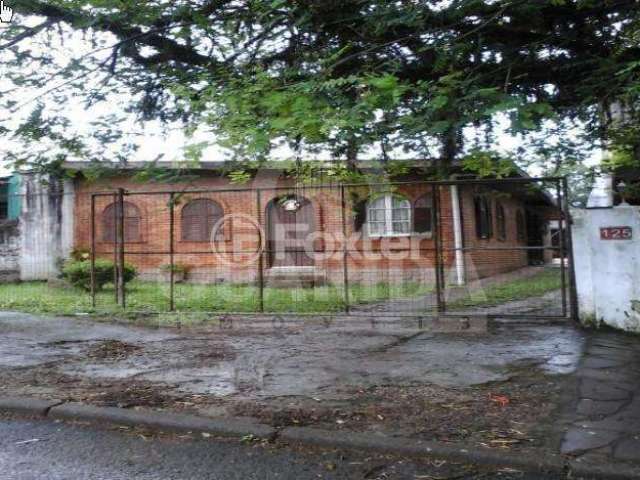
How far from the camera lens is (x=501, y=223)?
2069 cm

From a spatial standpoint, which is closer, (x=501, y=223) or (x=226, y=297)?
(x=226, y=297)

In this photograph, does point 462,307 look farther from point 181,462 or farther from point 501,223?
point 501,223

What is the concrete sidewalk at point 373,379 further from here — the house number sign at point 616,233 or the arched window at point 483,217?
the arched window at point 483,217

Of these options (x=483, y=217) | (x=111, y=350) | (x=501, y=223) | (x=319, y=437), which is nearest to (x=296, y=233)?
(x=483, y=217)

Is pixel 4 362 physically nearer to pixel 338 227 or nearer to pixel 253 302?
pixel 253 302

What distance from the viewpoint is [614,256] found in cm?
770

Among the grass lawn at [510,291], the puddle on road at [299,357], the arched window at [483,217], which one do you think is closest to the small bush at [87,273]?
the puddle on road at [299,357]

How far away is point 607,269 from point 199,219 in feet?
37.2

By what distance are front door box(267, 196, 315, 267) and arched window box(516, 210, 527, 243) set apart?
11.9 m

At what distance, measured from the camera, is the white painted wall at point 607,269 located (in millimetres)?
7555

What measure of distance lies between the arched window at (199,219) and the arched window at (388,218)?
14.1 ft

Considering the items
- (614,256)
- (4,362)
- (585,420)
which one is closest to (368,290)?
(614,256)

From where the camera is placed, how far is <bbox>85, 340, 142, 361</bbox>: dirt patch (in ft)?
22.3

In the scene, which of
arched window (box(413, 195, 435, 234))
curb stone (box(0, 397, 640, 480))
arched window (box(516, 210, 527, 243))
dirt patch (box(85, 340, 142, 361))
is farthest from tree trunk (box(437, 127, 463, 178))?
arched window (box(516, 210, 527, 243))
